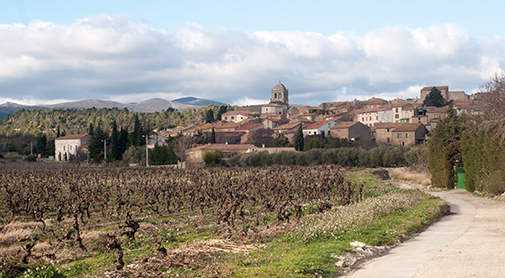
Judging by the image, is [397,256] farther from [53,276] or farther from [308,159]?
[308,159]

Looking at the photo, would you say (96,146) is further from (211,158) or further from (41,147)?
(41,147)

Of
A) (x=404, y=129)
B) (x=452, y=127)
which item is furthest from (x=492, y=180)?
(x=404, y=129)

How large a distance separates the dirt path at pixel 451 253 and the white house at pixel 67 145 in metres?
98.3

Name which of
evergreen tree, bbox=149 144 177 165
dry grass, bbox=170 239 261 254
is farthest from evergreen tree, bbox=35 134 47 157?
dry grass, bbox=170 239 261 254

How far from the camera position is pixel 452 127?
35875 millimetres

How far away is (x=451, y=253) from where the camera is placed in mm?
11539

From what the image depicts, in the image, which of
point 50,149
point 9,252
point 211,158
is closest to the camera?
point 9,252

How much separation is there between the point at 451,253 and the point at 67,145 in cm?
10758

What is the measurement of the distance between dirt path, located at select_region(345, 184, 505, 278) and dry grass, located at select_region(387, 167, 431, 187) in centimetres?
2455

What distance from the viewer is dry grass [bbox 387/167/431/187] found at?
42594mm

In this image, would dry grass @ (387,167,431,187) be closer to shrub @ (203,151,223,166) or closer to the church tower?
shrub @ (203,151,223,166)

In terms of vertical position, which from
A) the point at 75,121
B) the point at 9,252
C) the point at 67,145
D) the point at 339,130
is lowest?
the point at 9,252

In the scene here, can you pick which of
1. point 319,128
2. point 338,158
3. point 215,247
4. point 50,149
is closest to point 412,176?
point 338,158

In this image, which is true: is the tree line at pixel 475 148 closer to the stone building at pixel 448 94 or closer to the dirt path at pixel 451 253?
the dirt path at pixel 451 253
